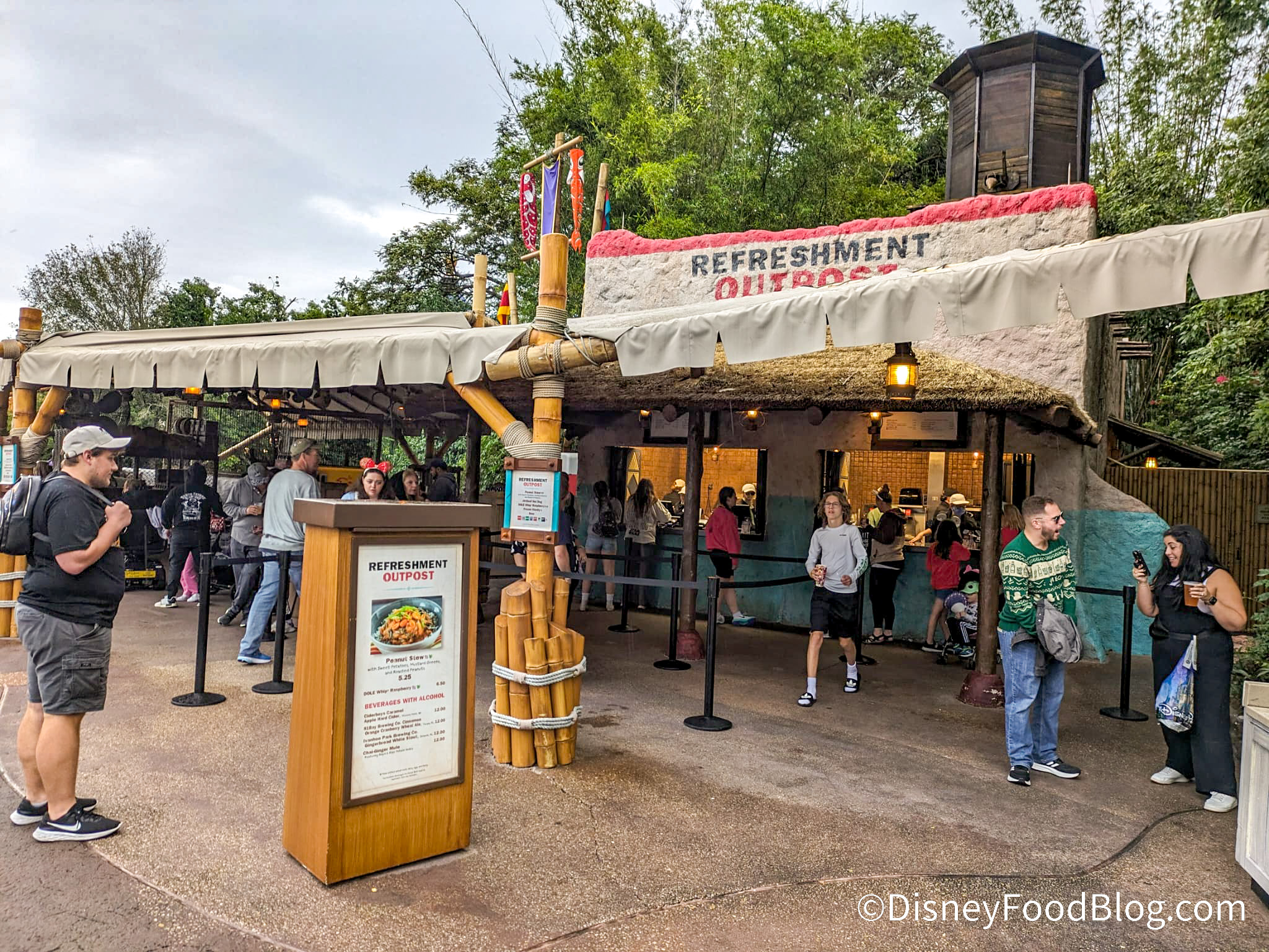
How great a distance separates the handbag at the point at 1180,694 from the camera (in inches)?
189

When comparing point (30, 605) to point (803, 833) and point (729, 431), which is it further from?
point (729, 431)

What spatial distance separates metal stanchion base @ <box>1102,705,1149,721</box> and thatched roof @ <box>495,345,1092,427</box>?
2557 millimetres

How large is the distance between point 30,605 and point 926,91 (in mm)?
31541

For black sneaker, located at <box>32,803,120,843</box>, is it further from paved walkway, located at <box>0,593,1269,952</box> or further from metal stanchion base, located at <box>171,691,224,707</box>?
metal stanchion base, located at <box>171,691,224,707</box>

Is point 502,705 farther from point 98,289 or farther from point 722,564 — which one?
point 98,289

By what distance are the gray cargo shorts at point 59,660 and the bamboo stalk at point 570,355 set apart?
9.47 feet

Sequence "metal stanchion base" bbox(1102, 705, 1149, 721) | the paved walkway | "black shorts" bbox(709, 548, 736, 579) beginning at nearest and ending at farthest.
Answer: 1. the paved walkway
2. "metal stanchion base" bbox(1102, 705, 1149, 721)
3. "black shorts" bbox(709, 548, 736, 579)

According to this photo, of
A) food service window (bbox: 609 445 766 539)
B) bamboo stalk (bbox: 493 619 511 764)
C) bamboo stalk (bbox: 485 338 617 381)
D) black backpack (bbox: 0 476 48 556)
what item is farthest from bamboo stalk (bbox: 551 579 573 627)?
food service window (bbox: 609 445 766 539)

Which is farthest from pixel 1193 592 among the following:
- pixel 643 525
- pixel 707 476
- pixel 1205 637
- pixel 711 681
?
pixel 707 476

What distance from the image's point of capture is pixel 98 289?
2992cm

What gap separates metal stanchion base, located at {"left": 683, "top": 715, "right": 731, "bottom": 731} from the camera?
6.08 metres

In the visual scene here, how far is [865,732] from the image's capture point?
621 cm

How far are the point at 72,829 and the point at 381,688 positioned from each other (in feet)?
5.35

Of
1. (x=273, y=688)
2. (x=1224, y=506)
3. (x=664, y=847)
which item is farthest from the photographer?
(x=1224, y=506)
